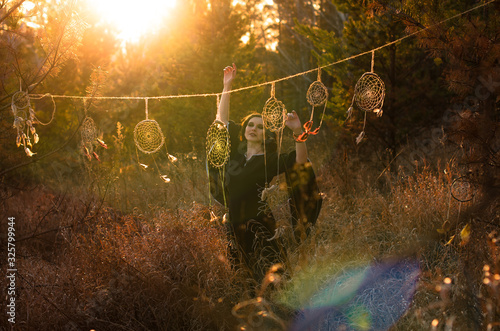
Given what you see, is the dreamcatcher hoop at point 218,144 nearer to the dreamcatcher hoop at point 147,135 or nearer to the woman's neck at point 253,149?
the woman's neck at point 253,149

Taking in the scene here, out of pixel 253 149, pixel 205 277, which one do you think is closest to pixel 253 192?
pixel 253 149

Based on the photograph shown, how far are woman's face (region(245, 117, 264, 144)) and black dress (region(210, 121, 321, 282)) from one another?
163 millimetres

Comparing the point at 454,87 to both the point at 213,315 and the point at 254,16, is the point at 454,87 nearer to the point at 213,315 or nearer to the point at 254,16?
the point at 213,315

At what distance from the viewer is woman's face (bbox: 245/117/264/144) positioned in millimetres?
3934

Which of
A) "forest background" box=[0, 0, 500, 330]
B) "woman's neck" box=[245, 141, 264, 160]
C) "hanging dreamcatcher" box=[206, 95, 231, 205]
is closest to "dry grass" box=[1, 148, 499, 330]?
"forest background" box=[0, 0, 500, 330]

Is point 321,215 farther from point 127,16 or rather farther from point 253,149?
point 127,16

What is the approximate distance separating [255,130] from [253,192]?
557mm

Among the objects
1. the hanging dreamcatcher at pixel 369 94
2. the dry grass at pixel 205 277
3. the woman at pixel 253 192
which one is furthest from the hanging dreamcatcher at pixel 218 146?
the hanging dreamcatcher at pixel 369 94

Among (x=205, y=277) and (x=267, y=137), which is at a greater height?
(x=267, y=137)

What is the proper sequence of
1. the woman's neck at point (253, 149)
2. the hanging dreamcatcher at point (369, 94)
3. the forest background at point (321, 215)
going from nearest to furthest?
the forest background at point (321, 215)
the hanging dreamcatcher at point (369, 94)
the woman's neck at point (253, 149)

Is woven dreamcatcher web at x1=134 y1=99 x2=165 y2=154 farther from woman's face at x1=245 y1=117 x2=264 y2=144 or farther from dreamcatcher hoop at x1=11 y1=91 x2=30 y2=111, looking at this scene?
dreamcatcher hoop at x1=11 y1=91 x2=30 y2=111

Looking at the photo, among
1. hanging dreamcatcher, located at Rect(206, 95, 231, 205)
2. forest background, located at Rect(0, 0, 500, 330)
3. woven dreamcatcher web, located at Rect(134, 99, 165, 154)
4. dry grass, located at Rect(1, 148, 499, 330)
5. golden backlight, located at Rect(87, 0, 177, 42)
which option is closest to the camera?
forest background, located at Rect(0, 0, 500, 330)

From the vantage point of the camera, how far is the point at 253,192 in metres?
3.87

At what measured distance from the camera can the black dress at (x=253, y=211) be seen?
148 inches
